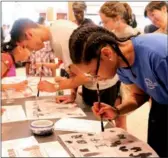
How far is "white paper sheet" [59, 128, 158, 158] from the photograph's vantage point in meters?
1.11

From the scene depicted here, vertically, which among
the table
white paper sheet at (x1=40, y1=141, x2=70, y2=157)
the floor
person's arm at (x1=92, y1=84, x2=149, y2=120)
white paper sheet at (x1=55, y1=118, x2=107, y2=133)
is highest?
person's arm at (x1=92, y1=84, x2=149, y2=120)

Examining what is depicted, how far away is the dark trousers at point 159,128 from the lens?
4.37ft

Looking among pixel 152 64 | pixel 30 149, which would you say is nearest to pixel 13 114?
pixel 30 149

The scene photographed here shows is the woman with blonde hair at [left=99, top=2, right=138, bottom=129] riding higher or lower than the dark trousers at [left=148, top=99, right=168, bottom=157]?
higher

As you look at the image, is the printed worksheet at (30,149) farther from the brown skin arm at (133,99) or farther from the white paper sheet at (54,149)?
the brown skin arm at (133,99)

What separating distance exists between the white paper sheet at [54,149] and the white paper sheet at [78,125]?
0.54 feet

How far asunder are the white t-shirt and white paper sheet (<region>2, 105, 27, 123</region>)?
369mm

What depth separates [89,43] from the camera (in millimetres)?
1116

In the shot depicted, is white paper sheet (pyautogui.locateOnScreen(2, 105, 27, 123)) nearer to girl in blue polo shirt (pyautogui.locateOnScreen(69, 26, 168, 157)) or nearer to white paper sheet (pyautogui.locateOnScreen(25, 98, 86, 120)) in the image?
white paper sheet (pyautogui.locateOnScreen(25, 98, 86, 120))

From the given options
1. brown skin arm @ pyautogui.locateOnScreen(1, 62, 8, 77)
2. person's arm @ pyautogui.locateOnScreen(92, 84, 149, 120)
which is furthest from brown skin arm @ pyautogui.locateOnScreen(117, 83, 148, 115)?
brown skin arm @ pyautogui.locateOnScreen(1, 62, 8, 77)

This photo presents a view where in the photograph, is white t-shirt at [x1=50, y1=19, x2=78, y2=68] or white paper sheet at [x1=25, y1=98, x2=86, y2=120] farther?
white t-shirt at [x1=50, y1=19, x2=78, y2=68]

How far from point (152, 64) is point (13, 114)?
83 centimetres

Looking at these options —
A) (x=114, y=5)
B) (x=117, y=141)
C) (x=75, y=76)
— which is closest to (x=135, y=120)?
(x=114, y=5)

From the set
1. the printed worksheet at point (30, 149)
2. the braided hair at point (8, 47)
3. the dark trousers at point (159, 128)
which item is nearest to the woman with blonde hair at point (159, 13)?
the braided hair at point (8, 47)
